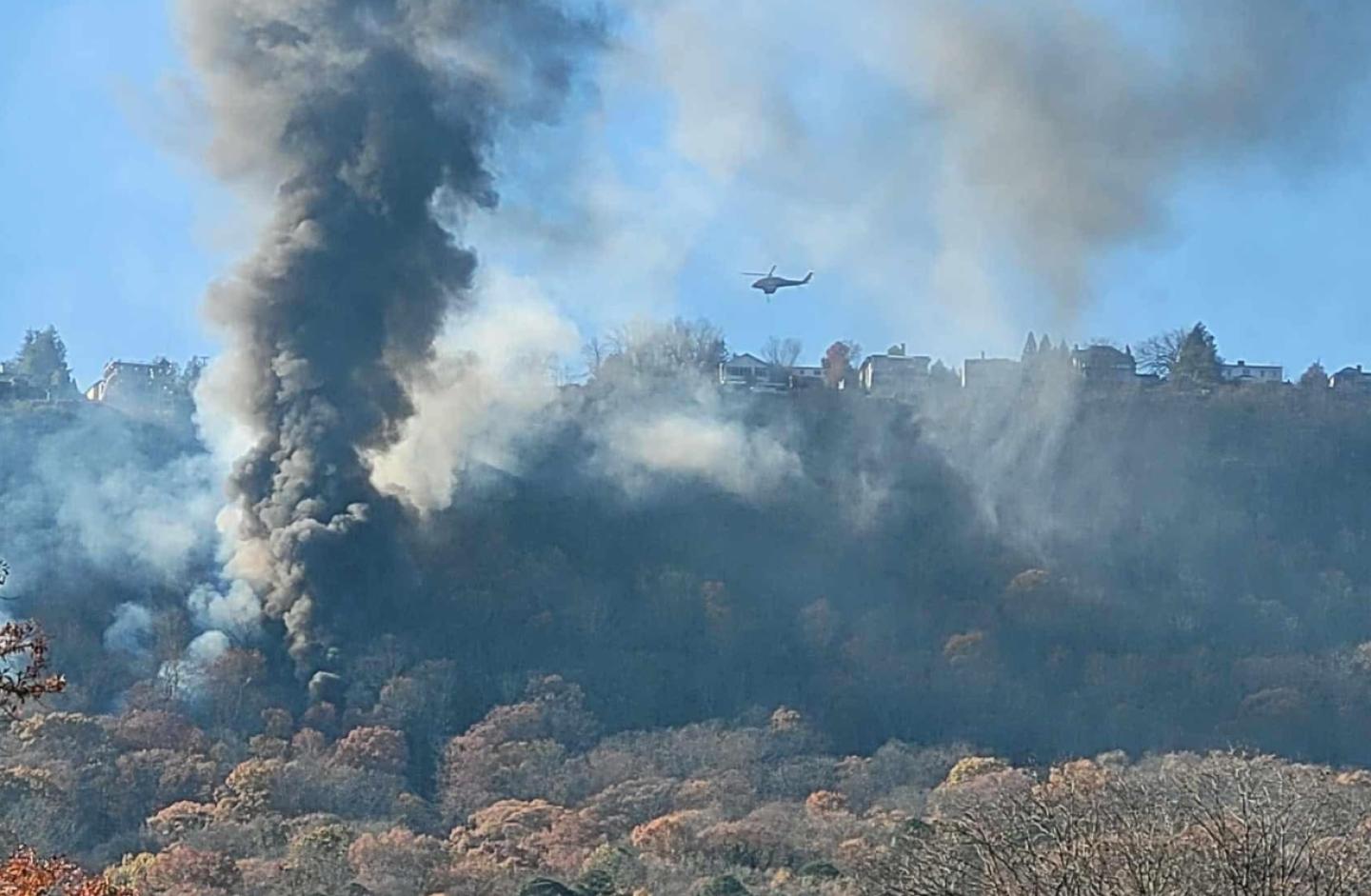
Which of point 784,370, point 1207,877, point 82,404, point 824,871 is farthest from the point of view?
point 784,370

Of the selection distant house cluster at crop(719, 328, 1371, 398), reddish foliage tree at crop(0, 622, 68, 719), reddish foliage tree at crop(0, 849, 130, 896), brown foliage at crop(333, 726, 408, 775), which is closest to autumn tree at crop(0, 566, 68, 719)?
reddish foliage tree at crop(0, 622, 68, 719)

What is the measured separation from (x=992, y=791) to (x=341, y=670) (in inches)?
1245

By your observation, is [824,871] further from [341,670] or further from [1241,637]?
[1241,637]

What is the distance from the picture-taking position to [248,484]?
90562mm

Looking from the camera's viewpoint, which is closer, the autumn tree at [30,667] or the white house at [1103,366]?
the autumn tree at [30,667]

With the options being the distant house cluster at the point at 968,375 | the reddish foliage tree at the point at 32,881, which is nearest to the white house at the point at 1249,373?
the distant house cluster at the point at 968,375

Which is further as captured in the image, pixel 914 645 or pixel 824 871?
pixel 914 645

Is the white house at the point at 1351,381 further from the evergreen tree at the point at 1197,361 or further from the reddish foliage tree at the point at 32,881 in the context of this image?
the reddish foliage tree at the point at 32,881

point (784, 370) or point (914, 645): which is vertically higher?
point (784, 370)

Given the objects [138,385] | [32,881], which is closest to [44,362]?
[138,385]

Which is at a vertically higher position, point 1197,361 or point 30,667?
point 1197,361

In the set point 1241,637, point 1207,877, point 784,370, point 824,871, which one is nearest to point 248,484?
point 824,871

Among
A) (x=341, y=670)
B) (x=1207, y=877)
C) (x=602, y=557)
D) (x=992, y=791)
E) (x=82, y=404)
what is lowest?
(x=1207, y=877)

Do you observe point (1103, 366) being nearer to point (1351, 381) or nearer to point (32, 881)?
point (1351, 381)
